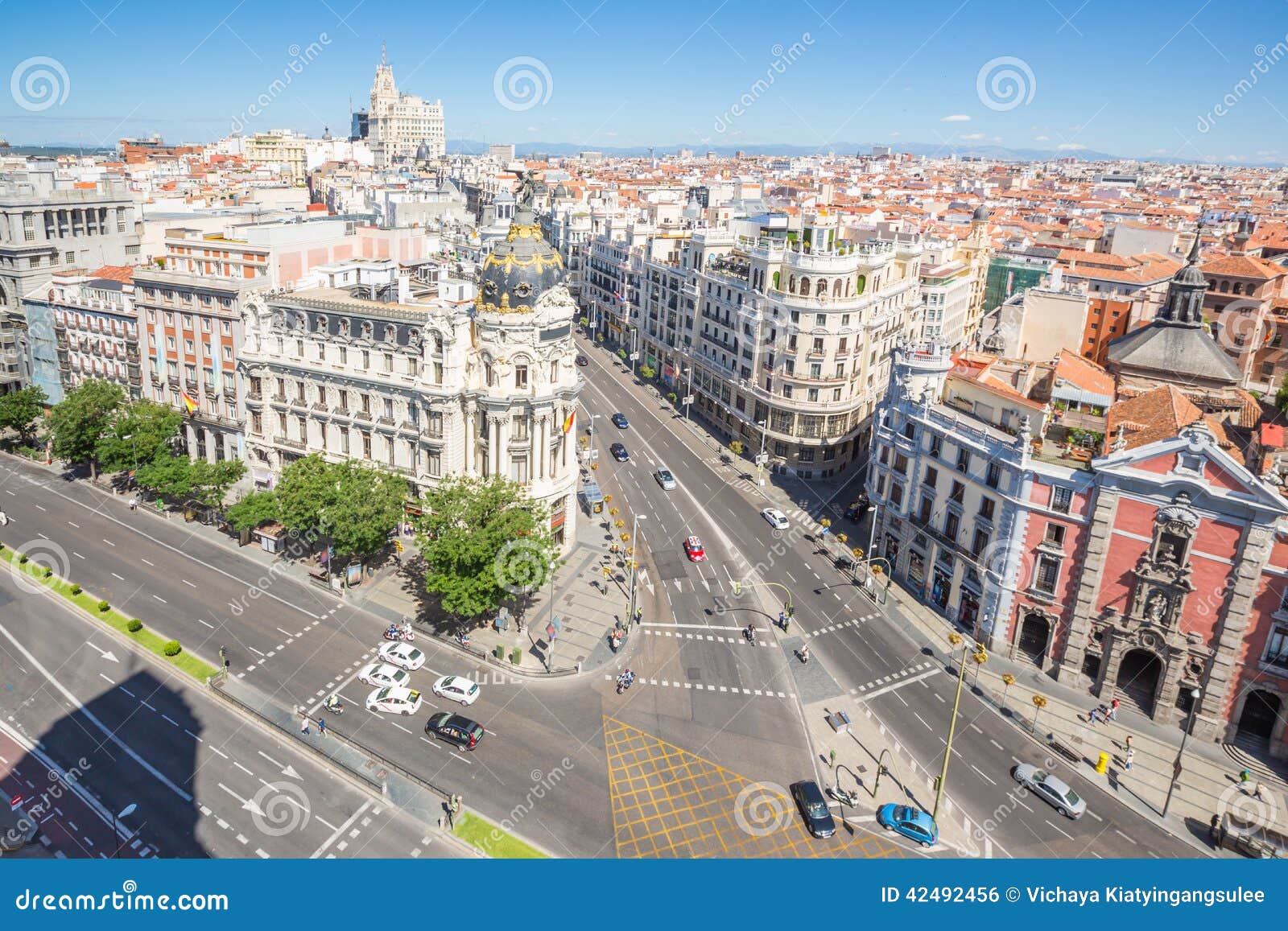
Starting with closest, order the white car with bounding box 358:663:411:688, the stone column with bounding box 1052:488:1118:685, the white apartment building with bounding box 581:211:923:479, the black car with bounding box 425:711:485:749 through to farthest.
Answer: the black car with bounding box 425:711:485:749 < the stone column with bounding box 1052:488:1118:685 < the white car with bounding box 358:663:411:688 < the white apartment building with bounding box 581:211:923:479

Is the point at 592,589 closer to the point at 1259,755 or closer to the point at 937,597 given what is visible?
the point at 937,597

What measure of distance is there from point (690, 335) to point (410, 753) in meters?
82.9

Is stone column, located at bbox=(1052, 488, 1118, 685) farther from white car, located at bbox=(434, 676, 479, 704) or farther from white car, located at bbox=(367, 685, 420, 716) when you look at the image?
white car, located at bbox=(367, 685, 420, 716)

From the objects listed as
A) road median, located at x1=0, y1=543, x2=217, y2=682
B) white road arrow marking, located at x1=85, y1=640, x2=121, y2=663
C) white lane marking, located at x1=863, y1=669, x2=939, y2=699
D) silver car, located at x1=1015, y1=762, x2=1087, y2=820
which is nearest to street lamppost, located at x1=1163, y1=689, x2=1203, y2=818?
silver car, located at x1=1015, y1=762, x2=1087, y2=820

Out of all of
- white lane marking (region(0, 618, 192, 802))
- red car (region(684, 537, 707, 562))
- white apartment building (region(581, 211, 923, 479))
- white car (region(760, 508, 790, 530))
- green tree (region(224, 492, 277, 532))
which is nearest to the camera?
white lane marking (region(0, 618, 192, 802))

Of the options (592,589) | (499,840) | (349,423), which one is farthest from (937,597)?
(349,423)

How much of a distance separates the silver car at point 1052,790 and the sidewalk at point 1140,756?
3.58m

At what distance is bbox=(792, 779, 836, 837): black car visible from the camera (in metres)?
49.4

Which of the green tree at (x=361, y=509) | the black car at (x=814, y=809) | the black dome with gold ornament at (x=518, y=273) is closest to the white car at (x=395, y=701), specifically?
the green tree at (x=361, y=509)

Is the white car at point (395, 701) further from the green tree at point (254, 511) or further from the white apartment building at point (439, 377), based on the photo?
the green tree at point (254, 511)

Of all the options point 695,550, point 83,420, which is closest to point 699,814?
point 695,550

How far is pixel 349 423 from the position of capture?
81188 millimetres

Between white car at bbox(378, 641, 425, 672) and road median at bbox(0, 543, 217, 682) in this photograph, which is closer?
Result: road median at bbox(0, 543, 217, 682)

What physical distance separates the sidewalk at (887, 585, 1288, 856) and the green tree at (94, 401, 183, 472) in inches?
3044
